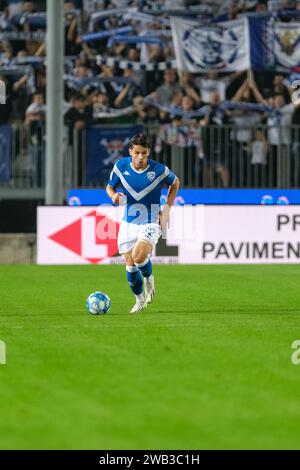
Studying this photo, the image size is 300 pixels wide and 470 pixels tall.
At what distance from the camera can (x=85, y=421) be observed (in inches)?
311

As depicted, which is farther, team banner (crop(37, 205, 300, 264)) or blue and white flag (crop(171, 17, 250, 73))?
blue and white flag (crop(171, 17, 250, 73))

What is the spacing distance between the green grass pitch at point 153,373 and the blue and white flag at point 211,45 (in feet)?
34.0

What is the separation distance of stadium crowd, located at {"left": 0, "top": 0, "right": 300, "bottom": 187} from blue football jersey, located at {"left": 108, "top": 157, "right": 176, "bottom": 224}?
10.1m

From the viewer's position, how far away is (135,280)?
16188mm

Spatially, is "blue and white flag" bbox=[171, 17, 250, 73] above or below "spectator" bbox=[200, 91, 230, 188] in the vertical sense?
above

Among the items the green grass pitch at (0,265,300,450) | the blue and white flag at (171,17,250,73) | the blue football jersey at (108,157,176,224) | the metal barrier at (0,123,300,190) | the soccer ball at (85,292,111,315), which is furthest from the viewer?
the blue and white flag at (171,17,250,73)

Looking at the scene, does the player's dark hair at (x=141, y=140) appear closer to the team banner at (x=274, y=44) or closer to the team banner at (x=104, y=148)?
the team banner at (x=104, y=148)

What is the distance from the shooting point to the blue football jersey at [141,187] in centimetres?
1631

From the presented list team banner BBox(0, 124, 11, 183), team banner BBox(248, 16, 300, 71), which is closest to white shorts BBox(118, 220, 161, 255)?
team banner BBox(0, 124, 11, 183)

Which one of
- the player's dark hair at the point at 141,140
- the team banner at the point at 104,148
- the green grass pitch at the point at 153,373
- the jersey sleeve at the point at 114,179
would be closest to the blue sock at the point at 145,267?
the green grass pitch at the point at 153,373

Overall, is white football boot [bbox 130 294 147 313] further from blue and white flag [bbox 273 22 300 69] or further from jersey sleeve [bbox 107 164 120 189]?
blue and white flag [bbox 273 22 300 69]

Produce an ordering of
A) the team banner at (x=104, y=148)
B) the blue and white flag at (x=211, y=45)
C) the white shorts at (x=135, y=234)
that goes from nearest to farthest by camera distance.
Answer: the white shorts at (x=135, y=234), the team banner at (x=104, y=148), the blue and white flag at (x=211, y=45)

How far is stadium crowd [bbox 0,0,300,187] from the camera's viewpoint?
87.9ft

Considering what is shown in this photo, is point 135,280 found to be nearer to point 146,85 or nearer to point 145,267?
point 145,267
